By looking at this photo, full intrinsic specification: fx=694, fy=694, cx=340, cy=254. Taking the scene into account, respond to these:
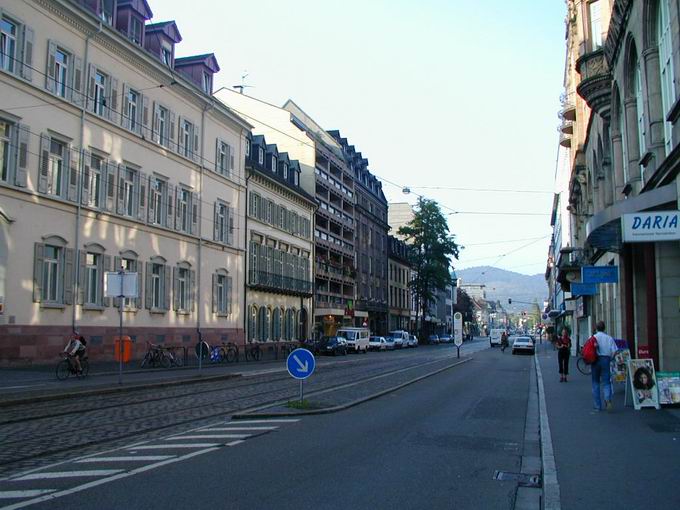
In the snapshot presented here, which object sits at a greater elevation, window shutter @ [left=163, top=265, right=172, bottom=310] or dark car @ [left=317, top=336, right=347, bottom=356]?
window shutter @ [left=163, top=265, right=172, bottom=310]

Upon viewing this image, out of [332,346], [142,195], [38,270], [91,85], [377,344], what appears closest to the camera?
[38,270]

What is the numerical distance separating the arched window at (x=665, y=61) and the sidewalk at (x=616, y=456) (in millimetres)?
6944

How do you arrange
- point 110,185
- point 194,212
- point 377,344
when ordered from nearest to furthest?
point 110,185 → point 194,212 → point 377,344

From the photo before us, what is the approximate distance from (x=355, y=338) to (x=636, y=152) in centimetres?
4089

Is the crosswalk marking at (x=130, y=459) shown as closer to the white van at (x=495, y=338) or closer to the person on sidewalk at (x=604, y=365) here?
the person on sidewalk at (x=604, y=365)

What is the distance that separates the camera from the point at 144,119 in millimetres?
36000

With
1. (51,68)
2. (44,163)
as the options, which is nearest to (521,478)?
(44,163)

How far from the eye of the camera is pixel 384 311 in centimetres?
9125

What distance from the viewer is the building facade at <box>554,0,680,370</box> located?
15.8 m

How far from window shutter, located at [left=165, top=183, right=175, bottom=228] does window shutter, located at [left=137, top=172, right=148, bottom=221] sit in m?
2.33

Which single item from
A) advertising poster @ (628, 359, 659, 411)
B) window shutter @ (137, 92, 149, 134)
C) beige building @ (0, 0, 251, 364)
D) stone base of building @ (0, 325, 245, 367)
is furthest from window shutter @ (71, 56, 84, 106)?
advertising poster @ (628, 359, 659, 411)

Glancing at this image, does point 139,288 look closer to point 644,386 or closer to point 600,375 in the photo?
point 600,375

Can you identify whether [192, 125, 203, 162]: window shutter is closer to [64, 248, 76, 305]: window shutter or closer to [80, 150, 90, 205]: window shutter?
[80, 150, 90, 205]: window shutter

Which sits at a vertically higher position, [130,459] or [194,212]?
[194,212]
